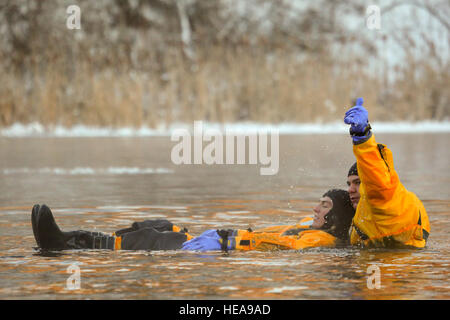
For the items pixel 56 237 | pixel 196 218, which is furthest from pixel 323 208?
pixel 196 218

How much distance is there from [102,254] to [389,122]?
18078 mm

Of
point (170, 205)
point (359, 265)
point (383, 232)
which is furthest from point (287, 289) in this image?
point (170, 205)

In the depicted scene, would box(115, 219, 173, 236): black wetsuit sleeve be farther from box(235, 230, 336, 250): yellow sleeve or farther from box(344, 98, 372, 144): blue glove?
box(344, 98, 372, 144): blue glove

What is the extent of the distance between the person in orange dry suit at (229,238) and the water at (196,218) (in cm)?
8

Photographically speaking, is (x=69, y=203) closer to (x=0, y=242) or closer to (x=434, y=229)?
(x=0, y=242)

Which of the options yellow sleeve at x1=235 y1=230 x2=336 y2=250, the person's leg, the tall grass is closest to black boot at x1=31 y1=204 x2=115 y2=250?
the person's leg

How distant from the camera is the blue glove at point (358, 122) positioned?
536 centimetres

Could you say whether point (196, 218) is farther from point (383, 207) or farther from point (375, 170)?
point (375, 170)

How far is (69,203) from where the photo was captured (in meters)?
9.04

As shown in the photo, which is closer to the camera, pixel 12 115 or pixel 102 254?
pixel 102 254

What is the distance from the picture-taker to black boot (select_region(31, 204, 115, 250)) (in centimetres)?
606

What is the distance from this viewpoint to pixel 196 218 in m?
7.89

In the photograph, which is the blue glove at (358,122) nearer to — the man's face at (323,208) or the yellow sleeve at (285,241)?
the man's face at (323,208)
